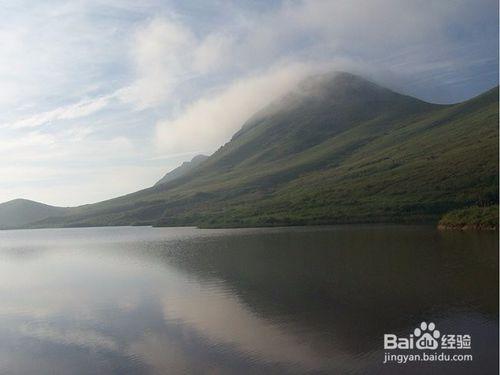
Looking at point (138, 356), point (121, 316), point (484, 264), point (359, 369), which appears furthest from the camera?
point (484, 264)

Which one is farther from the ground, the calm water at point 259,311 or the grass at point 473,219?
the grass at point 473,219

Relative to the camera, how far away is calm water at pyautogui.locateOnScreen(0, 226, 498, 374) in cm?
2802

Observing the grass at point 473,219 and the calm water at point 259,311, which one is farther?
the grass at point 473,219

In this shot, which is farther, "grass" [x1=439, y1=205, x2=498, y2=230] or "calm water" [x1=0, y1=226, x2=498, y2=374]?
"grass" [x1=439, y1=205, x2=498, y2=230]

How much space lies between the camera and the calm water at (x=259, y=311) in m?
28.0

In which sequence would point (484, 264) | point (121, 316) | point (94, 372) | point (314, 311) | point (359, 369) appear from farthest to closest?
1. point (484, 264)
2. point (121, 316)
3. point (314, 311)
4. point (94, 372)
5. point (359, 369)

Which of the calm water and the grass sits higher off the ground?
the grass

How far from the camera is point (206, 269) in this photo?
65688 millimetres

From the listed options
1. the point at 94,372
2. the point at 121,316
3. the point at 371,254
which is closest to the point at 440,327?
the point at 94,372

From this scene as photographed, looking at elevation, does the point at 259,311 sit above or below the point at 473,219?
below

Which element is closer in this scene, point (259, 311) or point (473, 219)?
point (259, 311)

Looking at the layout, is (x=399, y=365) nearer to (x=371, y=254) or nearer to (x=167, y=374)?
(x=167, y=374)

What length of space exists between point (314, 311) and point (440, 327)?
397 inches

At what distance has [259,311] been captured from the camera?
130ft
